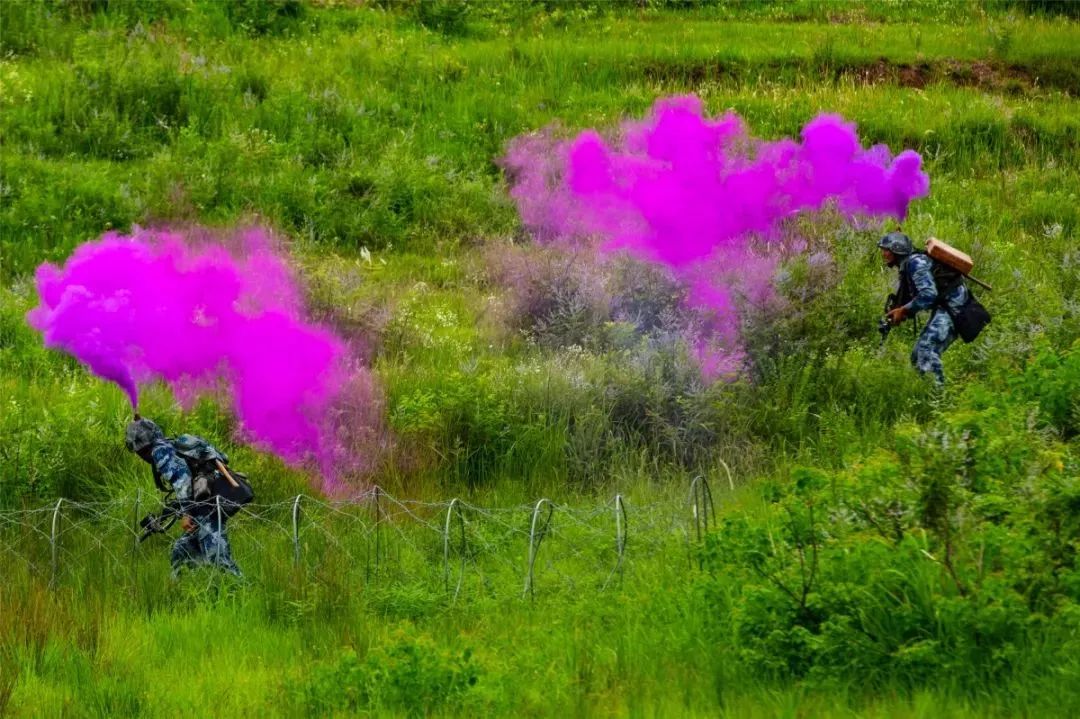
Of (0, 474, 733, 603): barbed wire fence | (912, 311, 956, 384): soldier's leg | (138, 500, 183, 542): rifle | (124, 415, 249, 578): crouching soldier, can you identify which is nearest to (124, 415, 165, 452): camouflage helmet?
(124, 415, 249, 578): crouching soldier

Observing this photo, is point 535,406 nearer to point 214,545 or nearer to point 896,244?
point 896,244

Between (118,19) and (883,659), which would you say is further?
(118,19)

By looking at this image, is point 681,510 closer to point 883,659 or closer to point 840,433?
point 840,433

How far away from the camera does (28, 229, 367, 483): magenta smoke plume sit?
10.5 meters

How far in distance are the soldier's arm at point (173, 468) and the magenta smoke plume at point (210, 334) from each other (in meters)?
0.80

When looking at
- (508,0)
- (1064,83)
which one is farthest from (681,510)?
(508,0)

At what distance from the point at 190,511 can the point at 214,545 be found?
0.28 meters

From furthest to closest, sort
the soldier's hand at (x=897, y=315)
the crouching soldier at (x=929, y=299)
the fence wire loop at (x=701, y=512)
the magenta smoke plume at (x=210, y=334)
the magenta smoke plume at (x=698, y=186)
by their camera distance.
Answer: the magenta smoke plume at (x=698, y=186), the soldier's hand at (x=897, y=315), the crouching soldier at (x=929, y=299), the magenta smoke plume at (x=210, y=334), the fence wire loop at (x=701, y=512)

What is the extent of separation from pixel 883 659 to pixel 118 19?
16.8 metres

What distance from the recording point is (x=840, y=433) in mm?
9844

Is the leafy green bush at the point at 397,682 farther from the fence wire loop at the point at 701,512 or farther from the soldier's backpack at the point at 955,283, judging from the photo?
the soldier's backpack at the point at 955,283

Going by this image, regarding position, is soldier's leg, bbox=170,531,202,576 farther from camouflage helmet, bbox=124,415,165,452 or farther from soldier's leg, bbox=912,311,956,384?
soldier's leg, bbox=912,311,956,384

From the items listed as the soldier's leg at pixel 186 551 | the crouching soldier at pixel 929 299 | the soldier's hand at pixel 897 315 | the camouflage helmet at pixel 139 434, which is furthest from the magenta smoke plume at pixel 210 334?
the crouching soldier at pixel 929 299

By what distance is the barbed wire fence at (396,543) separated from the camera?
26.0ft
